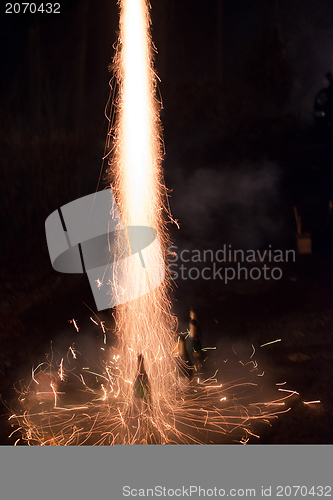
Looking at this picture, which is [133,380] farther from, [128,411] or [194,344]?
[194,344]

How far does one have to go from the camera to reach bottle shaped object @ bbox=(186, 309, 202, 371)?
1.30 metres

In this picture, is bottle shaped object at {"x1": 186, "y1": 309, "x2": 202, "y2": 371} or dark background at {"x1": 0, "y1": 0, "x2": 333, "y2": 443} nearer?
dark background at {"x1": 0, "y1": 0, "x2": 333, "y2": 443}

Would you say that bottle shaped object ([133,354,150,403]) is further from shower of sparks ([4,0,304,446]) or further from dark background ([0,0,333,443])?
dark background ([0,0,333,443])

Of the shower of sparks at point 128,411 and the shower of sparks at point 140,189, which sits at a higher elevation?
the shower of sparks at point 140,189

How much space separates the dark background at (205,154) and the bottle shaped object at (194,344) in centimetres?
4
